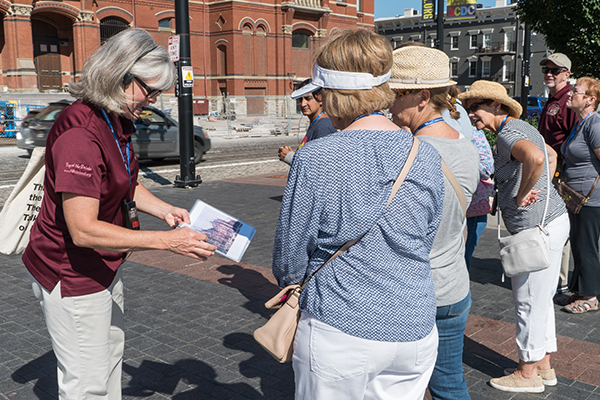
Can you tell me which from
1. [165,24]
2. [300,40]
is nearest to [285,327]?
[165,24]

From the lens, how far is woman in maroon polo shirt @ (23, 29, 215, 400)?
2145mm

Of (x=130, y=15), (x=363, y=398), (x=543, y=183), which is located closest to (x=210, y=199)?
(x=543, y=183)

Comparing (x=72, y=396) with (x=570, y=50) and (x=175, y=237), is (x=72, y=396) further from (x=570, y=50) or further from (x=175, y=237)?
(x=570, y=50)

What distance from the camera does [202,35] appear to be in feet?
130

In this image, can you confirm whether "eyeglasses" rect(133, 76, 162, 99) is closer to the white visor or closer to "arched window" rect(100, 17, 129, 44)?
the white visor

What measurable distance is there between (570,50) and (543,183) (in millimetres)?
10349

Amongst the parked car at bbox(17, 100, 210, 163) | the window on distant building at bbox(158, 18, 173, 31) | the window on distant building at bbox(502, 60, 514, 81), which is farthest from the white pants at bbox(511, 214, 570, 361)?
the window on distant building at bbox(502, 60, 514, 81)

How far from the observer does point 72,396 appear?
93.4 inches

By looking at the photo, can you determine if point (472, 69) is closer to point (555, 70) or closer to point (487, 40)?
point (487, 40)

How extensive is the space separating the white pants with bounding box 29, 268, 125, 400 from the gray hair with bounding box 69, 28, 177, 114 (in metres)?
0.79

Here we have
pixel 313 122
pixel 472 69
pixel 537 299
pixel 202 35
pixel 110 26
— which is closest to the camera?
pixel 537 299

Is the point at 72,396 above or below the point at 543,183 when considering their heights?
below

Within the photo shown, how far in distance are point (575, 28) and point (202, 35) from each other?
31.3 m

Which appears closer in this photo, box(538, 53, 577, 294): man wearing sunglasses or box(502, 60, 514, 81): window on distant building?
Result: box(538, 53, 577, 294): man wearing sunglasses
